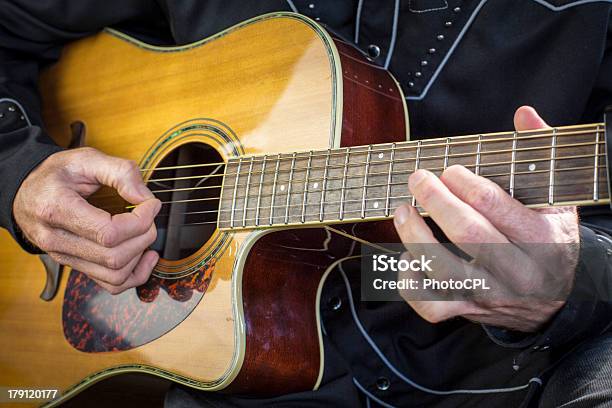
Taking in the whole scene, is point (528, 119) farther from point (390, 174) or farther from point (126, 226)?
point (126, 226)

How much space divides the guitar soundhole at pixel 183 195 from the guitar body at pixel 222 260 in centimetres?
3

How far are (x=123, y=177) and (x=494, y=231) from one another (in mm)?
664

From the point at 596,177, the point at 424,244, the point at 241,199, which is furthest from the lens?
the point at 241,199

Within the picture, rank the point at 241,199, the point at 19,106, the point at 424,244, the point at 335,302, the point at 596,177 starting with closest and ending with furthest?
the point at 596,177 → the point at 424,244 → the point at 241,199 → the point at 335,302 → the point at 19,106

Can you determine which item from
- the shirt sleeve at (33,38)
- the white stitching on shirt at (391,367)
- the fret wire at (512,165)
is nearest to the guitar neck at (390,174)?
the fret wire at (512,165)

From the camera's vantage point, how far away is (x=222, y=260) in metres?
1.06

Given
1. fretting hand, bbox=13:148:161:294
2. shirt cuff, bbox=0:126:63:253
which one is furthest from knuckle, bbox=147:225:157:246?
shirt cuff, bbox=0:126:63:253

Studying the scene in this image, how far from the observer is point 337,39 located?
1123mm

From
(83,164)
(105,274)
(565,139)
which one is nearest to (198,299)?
(105,274)

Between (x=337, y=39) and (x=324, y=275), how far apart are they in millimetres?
406

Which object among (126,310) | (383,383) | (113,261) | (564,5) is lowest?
(383,383)

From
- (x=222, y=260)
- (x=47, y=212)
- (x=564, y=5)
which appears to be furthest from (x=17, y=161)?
(x=564, y=5)

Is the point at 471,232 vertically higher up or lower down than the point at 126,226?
higher up

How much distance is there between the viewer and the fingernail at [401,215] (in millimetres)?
858
